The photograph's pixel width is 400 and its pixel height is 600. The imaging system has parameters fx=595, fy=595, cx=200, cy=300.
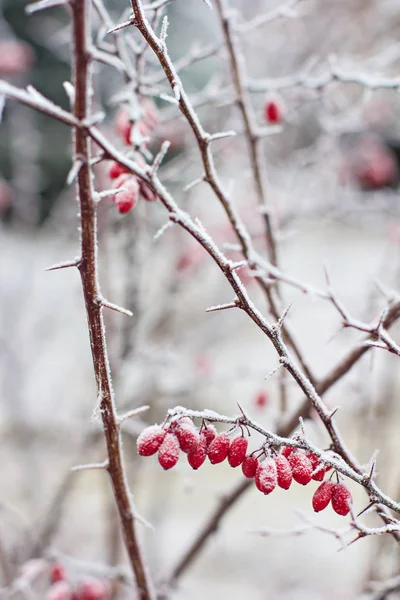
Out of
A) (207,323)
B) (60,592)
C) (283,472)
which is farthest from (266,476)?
(207,323)

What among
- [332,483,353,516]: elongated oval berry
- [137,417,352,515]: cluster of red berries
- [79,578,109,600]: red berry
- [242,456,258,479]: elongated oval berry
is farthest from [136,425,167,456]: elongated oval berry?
[79,578,109,600]: red berry

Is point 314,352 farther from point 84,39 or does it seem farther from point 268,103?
point 84,39

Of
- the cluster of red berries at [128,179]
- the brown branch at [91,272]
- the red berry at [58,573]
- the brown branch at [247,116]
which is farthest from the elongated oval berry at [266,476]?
the red berry at [58,573]

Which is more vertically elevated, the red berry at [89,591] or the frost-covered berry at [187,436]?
the frost-covered berry at [187,436]

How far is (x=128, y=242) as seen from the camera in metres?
1.78

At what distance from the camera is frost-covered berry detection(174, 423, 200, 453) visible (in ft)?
2.25

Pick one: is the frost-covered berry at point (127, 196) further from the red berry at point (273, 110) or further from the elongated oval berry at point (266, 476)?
the red berry at point (273, 110)

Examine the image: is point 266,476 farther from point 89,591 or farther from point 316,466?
point 89,591

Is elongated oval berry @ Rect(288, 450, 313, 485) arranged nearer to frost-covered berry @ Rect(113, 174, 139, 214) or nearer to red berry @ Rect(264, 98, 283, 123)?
frost-covered berry @ Rect(113, 174, 139, 214)

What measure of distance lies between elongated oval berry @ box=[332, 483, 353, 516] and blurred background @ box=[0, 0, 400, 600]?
14.9 inches

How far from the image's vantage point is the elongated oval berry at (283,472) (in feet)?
Answer: 2.18

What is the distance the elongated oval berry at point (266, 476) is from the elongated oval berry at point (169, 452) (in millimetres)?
96

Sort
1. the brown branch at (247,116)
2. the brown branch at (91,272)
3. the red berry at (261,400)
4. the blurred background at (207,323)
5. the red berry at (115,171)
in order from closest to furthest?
the brown branch at (91,272)
the red berry at (115,171)
the brown branch at (247,116)
the red berry at (261,400)
the blurred background at (207,323)

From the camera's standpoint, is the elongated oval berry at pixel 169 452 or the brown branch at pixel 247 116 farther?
the brown branch at pixel 247 116
